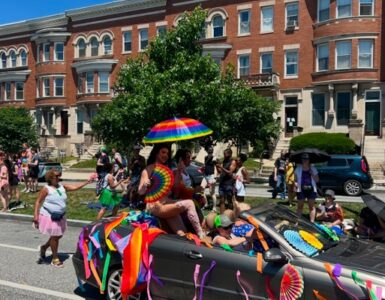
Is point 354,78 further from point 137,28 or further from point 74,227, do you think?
point 74,227

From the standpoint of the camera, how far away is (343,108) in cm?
2966

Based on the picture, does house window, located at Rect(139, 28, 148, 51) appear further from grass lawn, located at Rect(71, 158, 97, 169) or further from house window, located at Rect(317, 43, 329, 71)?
house window, located at Rect(317, 43, 329, 71)

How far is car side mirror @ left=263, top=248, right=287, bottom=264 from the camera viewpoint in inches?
170

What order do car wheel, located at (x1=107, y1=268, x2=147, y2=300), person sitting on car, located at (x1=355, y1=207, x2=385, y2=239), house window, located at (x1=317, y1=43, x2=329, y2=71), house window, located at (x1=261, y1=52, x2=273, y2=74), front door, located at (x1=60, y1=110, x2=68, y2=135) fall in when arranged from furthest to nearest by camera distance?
1. front door, located at (x1=60, y1=110, x2=68, y2=135)
2. house window, located at (x1=261, y1=52, x2=273, y2=74)
3. house window, located at (x1=317, y1=43, x2=329, y2=71)
4. person sitting on car, located at (x1=355, y1=207, x2=385, y2=239)
5. car wheel, located at (x1=107, y1=268, x2=147, y2=300)

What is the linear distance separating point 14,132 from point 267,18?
70.6 feet

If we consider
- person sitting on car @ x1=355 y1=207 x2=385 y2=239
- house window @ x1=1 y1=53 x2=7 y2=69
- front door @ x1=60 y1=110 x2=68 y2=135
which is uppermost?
house window @ x1=1 y1=53 x2=7 y2=69

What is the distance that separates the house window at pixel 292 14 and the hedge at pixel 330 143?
842 cm

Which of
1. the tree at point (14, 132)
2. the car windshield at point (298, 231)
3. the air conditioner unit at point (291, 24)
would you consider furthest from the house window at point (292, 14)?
the car windshield at point (298, 231)

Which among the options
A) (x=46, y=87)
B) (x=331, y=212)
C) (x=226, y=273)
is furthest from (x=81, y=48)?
(x=226, y=273)

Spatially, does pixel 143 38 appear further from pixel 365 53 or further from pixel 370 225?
pixel 370 225

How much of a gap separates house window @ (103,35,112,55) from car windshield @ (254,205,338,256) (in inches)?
1461

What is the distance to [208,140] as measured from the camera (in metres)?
16.7

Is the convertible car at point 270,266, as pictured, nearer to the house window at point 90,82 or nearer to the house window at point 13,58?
the house window at point 90,82

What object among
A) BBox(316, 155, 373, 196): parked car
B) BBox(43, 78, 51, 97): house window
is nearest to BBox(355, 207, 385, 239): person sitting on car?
BBox(316, 155, 373, 196): parked car
